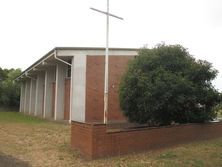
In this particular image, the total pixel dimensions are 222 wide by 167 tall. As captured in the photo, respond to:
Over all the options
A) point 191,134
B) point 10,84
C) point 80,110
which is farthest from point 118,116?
point 10,84

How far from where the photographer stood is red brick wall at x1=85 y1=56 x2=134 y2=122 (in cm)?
2472

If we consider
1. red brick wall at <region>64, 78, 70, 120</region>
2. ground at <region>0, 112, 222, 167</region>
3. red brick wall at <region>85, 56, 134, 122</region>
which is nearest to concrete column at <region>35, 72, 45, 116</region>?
red brick wall at <region>64, 78, 70, 120</region>

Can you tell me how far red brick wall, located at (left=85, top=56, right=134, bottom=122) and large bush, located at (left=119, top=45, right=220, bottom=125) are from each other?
766 centimetres

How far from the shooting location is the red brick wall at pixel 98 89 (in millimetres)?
24719

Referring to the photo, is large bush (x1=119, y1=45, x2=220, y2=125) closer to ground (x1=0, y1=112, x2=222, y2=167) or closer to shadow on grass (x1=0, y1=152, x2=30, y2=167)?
ground (x1=0, y1=112, x2=222, y2=167)

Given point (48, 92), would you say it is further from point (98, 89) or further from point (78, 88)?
point (98, 89)

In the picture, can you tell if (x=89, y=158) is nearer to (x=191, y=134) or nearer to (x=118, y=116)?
(x=191, y=134)

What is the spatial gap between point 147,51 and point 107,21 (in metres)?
3.10

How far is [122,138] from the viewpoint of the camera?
12117 mm

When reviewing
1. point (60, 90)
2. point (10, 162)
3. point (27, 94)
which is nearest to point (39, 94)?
point (27, 94)

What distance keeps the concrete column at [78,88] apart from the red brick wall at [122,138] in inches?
406

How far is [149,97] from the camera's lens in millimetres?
15328

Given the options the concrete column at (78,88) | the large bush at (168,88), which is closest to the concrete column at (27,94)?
the concrete column at (78,88)

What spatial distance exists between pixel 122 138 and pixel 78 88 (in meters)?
12.9
